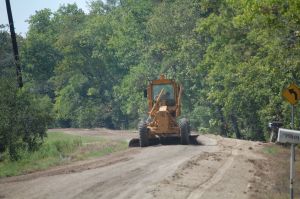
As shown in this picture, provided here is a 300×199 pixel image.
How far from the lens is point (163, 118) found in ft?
96.0

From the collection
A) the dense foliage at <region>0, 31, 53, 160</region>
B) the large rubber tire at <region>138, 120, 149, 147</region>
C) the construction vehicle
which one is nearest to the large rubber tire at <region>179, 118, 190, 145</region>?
the construction vehicle

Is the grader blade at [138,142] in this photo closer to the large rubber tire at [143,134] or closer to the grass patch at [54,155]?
the grass patch at [54,155]

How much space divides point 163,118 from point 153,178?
11.2 m

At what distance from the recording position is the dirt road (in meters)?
15.9

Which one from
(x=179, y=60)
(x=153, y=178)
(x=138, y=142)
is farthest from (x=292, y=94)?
(x=179, y=60)

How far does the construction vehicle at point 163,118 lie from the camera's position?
95.2ft

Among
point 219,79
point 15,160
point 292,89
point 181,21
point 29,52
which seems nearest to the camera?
point 292,89

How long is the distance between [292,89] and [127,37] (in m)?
58.0

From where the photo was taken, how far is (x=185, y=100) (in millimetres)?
56594

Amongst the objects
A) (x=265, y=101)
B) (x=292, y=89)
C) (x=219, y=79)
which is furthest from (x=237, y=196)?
(x=219, y=79)

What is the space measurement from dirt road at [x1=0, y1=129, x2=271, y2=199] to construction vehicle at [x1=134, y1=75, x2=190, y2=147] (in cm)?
287

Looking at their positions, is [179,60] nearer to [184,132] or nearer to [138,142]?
[138,142]

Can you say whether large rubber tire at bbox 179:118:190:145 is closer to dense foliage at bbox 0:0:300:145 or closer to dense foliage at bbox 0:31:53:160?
dense foliage at bbox 0:0:300:145

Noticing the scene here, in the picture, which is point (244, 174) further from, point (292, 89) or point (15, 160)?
point (15, 160)
